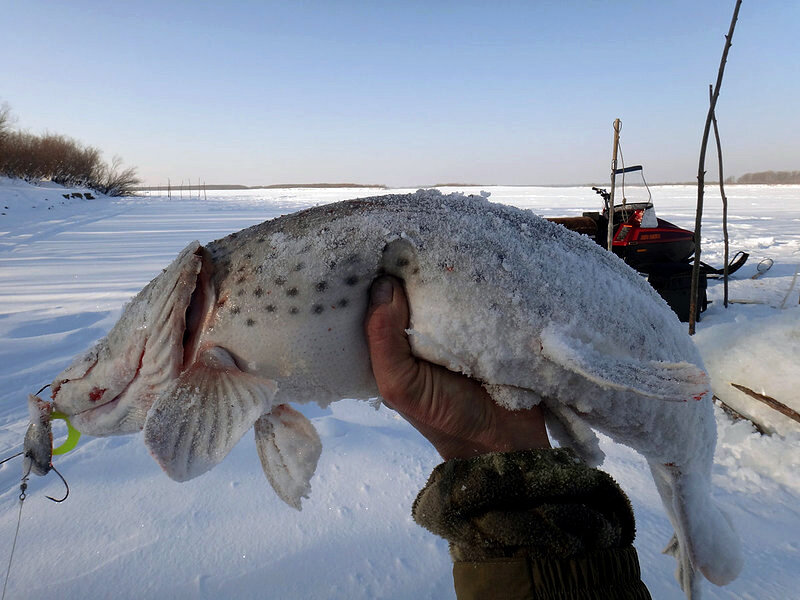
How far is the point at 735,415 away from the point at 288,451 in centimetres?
284

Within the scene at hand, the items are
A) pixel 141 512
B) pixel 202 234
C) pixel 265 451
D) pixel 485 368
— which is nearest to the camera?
pixel 485 368

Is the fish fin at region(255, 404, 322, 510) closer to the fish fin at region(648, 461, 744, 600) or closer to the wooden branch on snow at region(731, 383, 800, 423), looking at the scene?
the fish fin at region(648, 461, 744, 600)

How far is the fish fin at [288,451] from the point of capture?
154 cm

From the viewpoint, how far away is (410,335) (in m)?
1.28

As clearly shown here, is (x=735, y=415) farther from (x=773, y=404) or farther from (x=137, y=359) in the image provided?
(x=137, y=359)

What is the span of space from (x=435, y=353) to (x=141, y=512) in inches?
60.4

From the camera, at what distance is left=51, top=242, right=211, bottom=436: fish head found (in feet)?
4.39

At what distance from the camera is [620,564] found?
41.9 inches

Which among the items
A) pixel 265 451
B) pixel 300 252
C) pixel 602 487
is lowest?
pixel 265 451

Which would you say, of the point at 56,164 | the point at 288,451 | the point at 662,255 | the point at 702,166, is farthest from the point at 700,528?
the point at 56,164

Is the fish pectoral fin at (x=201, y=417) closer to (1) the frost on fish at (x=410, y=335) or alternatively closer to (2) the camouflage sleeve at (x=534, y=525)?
(1) the frost on fish at (x=410, y=335)

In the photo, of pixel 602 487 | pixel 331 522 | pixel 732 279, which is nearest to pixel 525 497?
pixel 602 487

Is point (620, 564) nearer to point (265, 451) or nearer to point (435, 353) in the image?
point (435, 353)

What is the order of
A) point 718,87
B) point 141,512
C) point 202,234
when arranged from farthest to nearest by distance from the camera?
1. point 202,234
2. point 718,87
3. point 141,512
